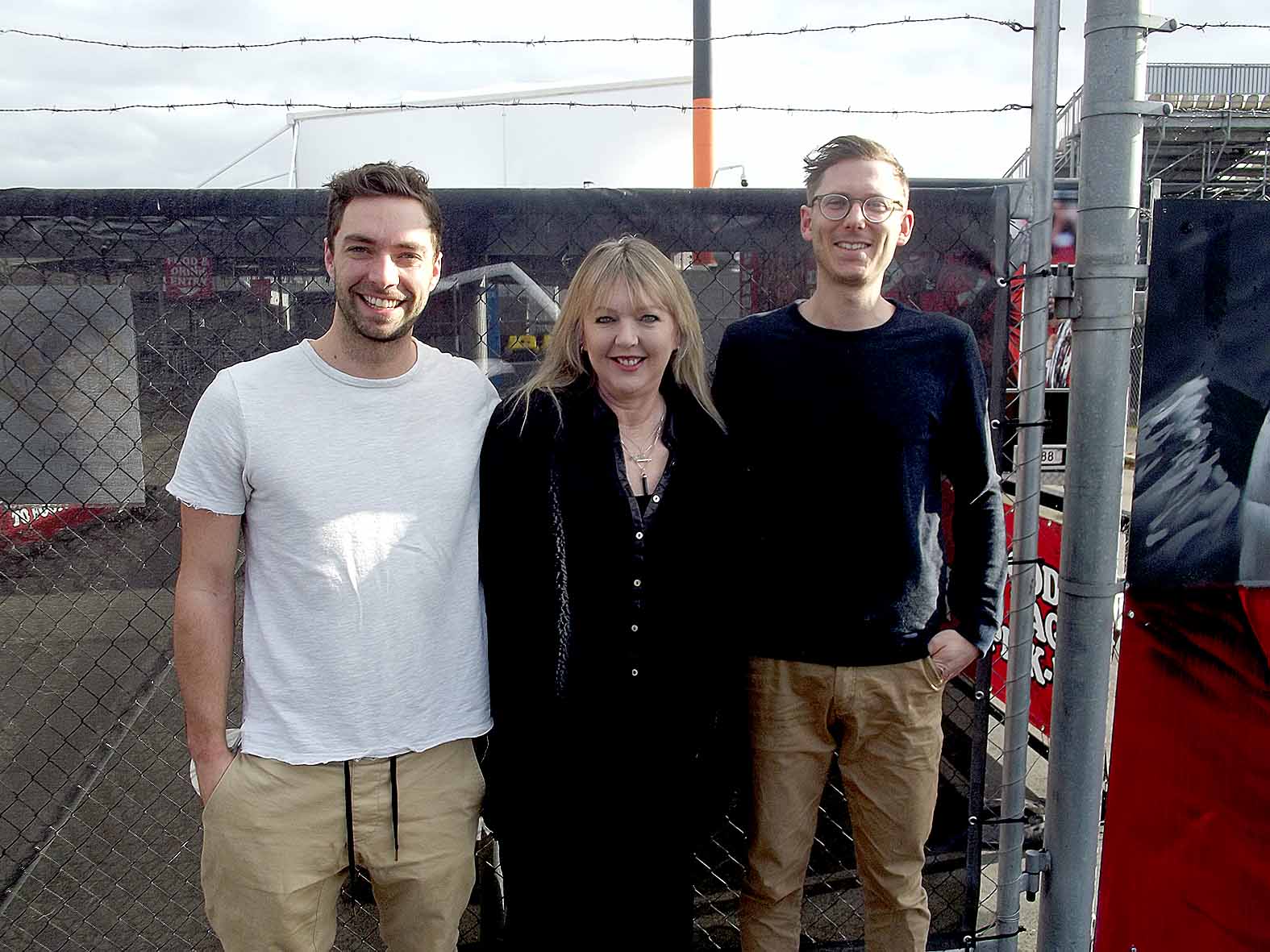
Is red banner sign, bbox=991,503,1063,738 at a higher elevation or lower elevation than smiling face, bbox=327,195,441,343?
lower

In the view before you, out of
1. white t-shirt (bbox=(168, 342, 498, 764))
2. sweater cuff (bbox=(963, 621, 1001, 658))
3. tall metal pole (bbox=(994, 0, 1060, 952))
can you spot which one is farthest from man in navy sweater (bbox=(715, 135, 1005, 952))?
white t-shirt (bbox=(168, 342, 498, 764))

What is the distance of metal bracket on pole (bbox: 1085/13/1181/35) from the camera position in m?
2.00

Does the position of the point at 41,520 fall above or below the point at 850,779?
above

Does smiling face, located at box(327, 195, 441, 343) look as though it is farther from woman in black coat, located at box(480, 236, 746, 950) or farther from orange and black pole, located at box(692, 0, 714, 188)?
orange and black pole, located at box(692, 0, 714, 188)

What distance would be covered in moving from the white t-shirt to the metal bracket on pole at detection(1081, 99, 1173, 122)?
1608mm

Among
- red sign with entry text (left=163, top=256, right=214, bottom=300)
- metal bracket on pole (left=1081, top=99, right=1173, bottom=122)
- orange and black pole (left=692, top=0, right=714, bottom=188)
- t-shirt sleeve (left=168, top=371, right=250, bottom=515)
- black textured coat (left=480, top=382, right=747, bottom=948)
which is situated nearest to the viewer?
t-shirt sleeve (left=168, top=371, right=250, bottom=515)

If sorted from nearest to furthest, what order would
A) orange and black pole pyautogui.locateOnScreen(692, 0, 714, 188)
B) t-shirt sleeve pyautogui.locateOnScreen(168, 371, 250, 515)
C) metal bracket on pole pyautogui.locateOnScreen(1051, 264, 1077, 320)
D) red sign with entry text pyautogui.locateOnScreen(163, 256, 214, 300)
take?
t-shirt sleeve pyautogui.locateOnScreen(168, 371, 250, 515) → metal bracket on pole pyautogui.locateOnScreen(1051, 264, 1077, 320) → red sign with entry text pyautogui.locateOnScreen(163, 256, 214, 300) → orange and black pole pyautogui.locateOnScreen(692, 0, 714, 188)

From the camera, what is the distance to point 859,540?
211 centimetres

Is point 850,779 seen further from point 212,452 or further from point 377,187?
point 377,187

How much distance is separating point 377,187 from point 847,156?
1070 millimetres

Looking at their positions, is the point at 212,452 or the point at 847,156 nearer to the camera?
the point at 212,452

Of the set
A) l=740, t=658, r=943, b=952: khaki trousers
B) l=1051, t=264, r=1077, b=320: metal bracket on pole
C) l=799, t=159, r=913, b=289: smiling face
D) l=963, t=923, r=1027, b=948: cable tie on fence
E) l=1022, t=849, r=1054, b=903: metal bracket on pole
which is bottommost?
l=963, t=923, r=1027, b=948: cable tie on fence

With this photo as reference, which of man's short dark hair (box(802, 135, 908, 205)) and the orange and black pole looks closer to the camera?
man's short dark hair (box(802, 135, 908, 205))

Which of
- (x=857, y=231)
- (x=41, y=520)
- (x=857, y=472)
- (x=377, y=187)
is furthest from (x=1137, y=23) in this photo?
(x=41, y=520)
